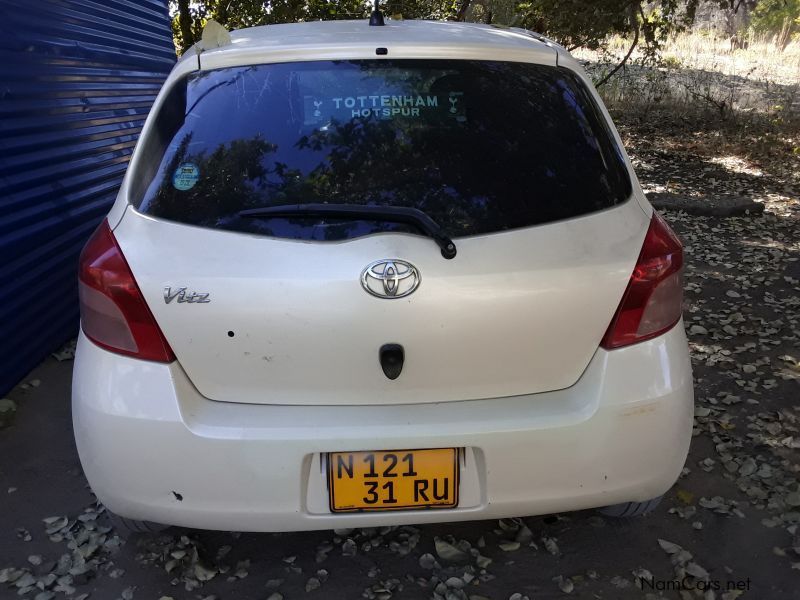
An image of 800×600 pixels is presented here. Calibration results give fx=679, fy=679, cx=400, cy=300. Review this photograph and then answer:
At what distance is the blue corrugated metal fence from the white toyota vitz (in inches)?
80.2

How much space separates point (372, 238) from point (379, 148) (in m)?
0.35

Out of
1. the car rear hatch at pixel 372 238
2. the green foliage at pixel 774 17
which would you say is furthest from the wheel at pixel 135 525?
the green foliage at pixel 774 17

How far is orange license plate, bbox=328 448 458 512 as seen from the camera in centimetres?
185

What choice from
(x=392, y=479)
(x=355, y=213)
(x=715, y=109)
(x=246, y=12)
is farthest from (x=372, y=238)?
(x=715, y=109)

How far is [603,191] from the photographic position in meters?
2.08

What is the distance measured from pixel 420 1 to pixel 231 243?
1186cm

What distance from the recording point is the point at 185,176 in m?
2.02

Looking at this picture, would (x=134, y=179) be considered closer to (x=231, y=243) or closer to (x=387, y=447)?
(x=231, y=243)

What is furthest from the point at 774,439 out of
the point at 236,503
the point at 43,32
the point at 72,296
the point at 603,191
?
the point at 43,32

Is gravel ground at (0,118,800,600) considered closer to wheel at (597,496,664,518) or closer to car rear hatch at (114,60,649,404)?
wheel at (597,496,664,518)

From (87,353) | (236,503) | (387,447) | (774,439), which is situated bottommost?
(774,439)

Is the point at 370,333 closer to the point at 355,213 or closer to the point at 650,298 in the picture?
→ the point at 355,213

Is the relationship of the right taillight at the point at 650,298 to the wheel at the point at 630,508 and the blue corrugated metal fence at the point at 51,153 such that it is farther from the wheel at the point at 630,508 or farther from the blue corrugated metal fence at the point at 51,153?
the blue corrugated metal fence at the point at 51,153

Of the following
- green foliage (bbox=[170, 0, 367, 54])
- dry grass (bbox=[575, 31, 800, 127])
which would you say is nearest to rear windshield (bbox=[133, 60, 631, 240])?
green foliage (bbox=[170, 0, 367, 54])
